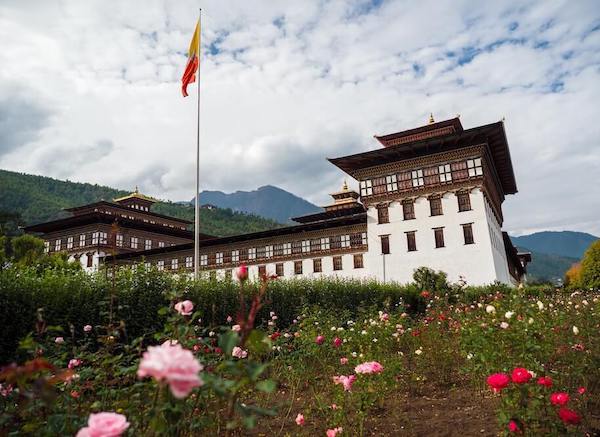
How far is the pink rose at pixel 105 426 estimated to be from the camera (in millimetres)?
1365

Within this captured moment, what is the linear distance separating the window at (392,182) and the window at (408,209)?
1.38 metres

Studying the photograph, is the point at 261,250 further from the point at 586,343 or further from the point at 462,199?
the point at 586,343

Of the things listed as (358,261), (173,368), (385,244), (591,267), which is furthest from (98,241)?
(173,368)

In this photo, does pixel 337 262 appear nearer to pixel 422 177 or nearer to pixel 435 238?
pixel 435 238

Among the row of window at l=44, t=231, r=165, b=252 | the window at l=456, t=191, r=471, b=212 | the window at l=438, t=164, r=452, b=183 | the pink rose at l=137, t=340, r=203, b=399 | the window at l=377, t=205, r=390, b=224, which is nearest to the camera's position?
the pink rose at l=137, t=340, r=203, b=399

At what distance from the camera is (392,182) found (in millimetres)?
34281

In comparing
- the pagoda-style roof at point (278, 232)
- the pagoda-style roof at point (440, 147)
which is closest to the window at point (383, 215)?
the pagoda-style roof at point (278, 232)

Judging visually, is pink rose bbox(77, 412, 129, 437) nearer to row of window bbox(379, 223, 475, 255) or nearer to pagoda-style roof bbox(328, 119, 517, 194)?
pagoda-style roof bbox(328, 119, 517, 194)

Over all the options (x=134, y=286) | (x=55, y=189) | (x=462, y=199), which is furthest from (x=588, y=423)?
(x=55, y=189)

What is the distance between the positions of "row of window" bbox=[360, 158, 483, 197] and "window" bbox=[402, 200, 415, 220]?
1.02 m

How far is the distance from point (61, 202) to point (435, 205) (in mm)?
81528

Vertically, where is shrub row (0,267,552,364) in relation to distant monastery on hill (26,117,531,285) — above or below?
below

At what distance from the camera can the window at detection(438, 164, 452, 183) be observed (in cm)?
3203

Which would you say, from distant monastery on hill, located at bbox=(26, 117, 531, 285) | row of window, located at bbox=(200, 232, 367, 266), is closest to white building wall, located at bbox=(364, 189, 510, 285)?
distant monastery on hill, located at bbox=(26, 117, 531, 285)
